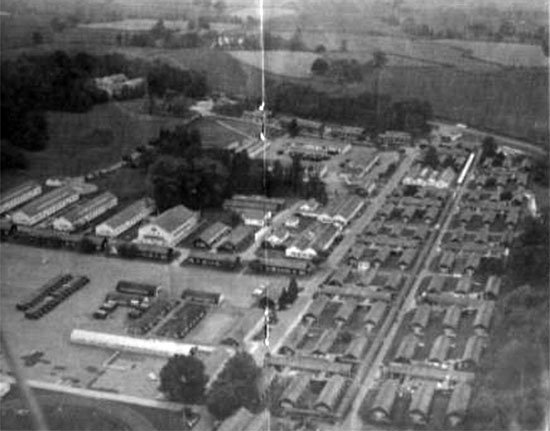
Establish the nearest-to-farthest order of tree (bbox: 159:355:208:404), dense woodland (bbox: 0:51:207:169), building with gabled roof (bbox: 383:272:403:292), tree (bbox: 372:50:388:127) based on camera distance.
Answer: tree (bbox: 159:355:208:404)
dense woodland (bbox: 0:51:207:169)
building with gabled roof (bbox: 383:272:403:292)
tree (bbox: 372:50:388:127)

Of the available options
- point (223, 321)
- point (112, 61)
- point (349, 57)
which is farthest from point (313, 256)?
point (112, 61)

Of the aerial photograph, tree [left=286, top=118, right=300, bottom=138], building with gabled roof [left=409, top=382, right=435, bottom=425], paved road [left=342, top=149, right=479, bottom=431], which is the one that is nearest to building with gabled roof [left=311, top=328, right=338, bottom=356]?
the aerial photograph

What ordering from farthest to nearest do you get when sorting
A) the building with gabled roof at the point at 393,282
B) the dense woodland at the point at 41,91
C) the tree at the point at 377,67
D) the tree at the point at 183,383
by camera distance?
1. the tree at the point at 377,67
2. the building with gabled roof at the point at 393,282
3. the dense woodland at the point at 41,91
4. the tree at the point at 183,383

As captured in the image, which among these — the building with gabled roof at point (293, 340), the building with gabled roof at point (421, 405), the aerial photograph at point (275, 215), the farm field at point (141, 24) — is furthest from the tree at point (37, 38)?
the building with gabled roof at point (421, 405)

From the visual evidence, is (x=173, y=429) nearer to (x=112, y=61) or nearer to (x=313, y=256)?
(x=313, y=256)

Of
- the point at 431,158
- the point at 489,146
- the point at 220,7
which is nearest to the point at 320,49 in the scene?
the point at 220,7

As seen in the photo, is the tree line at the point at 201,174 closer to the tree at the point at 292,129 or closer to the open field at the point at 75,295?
the tree at the point at 292,129

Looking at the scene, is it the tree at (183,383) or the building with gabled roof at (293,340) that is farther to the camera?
the building with gabled roof at (293,340)

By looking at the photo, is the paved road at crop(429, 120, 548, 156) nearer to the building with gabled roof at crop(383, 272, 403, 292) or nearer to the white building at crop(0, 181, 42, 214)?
the building with gabled roof at crop(383, 272, 403, 292)
